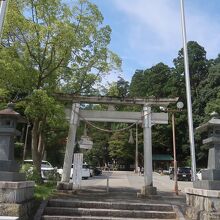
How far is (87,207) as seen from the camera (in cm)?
1131

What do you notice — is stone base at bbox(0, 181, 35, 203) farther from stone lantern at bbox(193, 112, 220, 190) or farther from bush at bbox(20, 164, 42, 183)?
bush at bbox(20, 164, 42, 183)

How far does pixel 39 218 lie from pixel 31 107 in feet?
16.9

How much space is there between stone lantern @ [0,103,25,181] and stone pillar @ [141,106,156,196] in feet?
26.6

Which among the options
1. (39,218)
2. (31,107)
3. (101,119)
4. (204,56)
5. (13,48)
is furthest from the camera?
(204,56)

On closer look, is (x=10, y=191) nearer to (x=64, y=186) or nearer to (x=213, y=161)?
(x=213, y=161)

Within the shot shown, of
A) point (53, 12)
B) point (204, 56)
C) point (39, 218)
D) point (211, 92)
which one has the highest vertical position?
point (204, 56)

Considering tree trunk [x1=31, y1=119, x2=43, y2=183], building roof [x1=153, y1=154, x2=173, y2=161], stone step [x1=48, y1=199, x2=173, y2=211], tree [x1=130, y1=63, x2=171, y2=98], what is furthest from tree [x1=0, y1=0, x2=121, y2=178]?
tree [x1=130, y1=63, x2=171, y2=98]

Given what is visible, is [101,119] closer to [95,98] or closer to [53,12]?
[95,98]

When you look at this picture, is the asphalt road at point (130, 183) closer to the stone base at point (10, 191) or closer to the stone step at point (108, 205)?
the stone step at point (108, 205)

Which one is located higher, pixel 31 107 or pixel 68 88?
pixel 68 88

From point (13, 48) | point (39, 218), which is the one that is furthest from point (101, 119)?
point (39, 218)

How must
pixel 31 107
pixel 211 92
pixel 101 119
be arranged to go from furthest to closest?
pixel 211 92
pixel 101 119
pixel 31 107

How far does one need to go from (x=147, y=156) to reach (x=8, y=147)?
9.14m

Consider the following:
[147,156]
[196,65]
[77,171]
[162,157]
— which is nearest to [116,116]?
[147,156]
